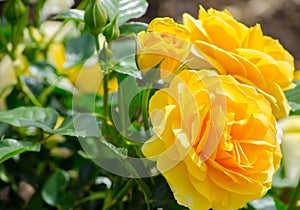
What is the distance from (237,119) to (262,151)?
0.03 meters

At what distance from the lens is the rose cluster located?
435 millimetres

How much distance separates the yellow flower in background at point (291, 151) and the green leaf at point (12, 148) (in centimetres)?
35

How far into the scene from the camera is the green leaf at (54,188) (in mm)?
692

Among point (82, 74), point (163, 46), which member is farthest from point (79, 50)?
point (163, 46)

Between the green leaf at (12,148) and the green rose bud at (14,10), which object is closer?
the green leaf at (12,148)

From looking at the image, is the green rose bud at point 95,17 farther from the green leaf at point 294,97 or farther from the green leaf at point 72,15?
the green leaf at point 294,97

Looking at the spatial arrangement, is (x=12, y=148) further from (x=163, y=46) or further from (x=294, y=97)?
(x=294, y=97)

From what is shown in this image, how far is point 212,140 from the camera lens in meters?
0.44

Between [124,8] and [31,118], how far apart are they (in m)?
0.14

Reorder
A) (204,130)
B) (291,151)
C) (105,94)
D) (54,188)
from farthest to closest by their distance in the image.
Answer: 1. (291,151)
2. (54,188)
3. (105,94)
4. (204,130)

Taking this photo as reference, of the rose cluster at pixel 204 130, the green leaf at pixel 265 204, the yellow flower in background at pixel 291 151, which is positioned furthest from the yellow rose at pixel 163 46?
the yellow flower in background at pixel 291 151

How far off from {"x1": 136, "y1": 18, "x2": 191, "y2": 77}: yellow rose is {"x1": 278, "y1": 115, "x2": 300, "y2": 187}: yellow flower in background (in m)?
0.33

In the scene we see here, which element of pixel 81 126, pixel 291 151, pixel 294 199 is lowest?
pixel 291 151

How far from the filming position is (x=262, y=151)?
0.45 meters
